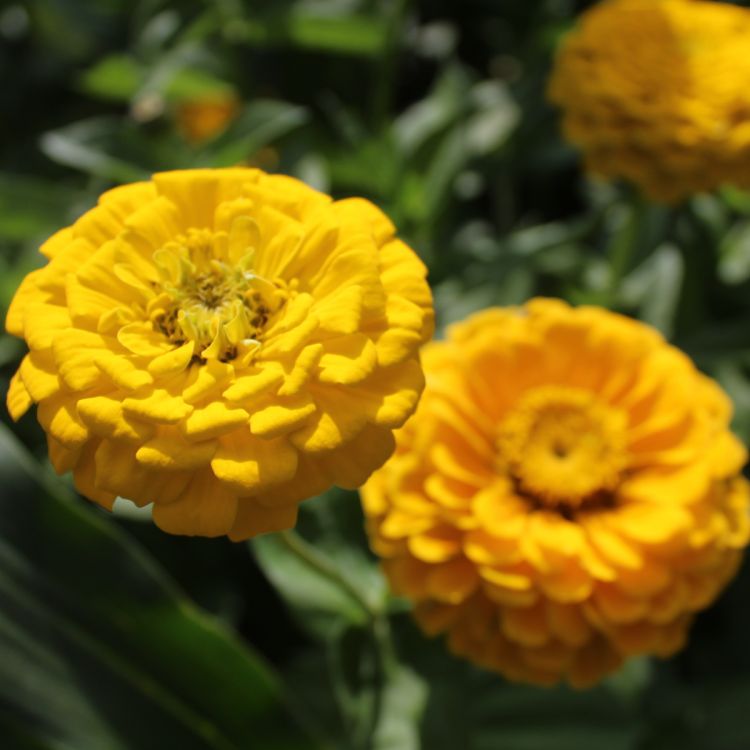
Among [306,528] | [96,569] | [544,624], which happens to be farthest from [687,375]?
[96,569]

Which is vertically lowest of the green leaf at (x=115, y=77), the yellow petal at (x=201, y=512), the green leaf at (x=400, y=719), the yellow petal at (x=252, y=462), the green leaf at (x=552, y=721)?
the green leaf at (x=552, y=721)

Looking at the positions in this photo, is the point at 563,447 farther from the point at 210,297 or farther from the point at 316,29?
the point at 316,29

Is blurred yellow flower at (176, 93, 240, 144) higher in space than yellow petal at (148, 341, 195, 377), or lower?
lower

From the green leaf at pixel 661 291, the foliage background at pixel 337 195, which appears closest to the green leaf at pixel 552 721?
the foliage background at pixel 337 195

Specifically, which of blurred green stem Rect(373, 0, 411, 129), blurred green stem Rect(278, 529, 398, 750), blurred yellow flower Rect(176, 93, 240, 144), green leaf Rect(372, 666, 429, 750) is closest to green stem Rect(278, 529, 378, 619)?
blurred green stem Rect(278, 529, 398, 750)

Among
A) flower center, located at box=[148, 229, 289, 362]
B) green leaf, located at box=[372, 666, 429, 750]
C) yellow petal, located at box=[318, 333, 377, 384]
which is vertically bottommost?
green leaf, located at box=[372, 666, 429, 750]

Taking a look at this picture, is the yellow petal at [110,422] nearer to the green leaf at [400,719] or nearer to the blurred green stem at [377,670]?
the blurred green stem at [377,670]

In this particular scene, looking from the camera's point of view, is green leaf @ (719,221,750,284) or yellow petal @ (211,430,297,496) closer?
yellow petal @ (211,430,297,496)

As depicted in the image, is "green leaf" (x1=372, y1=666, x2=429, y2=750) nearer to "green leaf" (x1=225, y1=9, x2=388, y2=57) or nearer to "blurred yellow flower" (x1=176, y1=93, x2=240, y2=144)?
"green leaf" (x1=225, y1=9, x2=388, y2=57)

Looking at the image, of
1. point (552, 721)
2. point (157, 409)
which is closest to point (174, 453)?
point (157, 409)
